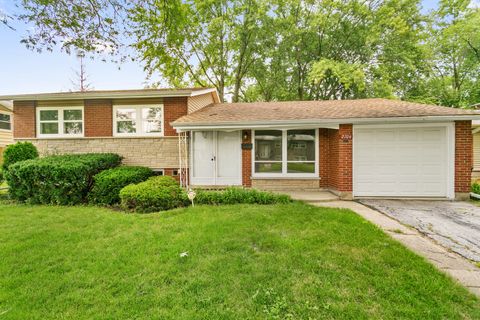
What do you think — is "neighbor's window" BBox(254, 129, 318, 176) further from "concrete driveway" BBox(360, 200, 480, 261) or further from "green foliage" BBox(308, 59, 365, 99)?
"green foliage" BBox(308, 59, 365, 99)

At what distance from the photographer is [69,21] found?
506 centimetres

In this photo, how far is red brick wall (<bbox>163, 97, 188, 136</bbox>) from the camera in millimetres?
9742

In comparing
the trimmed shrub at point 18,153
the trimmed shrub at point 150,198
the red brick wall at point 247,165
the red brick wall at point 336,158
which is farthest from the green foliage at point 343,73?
the trimmed shrub at point 18,153

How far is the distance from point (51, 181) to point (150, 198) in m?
3.56

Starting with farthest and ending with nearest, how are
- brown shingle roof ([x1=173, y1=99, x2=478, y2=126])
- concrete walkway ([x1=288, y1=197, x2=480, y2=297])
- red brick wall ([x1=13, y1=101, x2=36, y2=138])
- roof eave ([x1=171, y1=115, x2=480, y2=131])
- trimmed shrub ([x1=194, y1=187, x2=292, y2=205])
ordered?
1. red brick wall ([x1=13, y1=101, x2=36, y2=138])
2. brown shingle roof ([x1=173, y1=99, x2=478, y2=126])
3. roof eave ([x1=171, y1=115, x2=480, y2=131])
4. trimmed shrub ([x1=194, y1=187, x2=292, y2=205])
5. concrete walkway ([x1=288, y1=197, x2=480, y2=297])

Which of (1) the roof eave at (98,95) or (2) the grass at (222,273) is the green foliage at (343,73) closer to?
(1) the roof eave at (98,95)

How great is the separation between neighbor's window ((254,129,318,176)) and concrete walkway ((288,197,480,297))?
308cm

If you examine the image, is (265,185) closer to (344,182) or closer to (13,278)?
(344,182)

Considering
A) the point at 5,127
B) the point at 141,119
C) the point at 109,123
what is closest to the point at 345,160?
the point at 141,119

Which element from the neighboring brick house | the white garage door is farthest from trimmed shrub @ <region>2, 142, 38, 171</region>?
the white garage door

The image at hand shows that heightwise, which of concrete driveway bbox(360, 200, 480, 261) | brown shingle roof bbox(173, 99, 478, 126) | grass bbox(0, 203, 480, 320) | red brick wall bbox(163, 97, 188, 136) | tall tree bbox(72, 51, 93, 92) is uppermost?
tall tree bbox(72, 51, 93, 92)

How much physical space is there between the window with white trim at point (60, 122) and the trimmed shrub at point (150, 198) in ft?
19.0

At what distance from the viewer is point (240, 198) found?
265 inches

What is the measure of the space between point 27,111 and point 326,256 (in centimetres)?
1314
